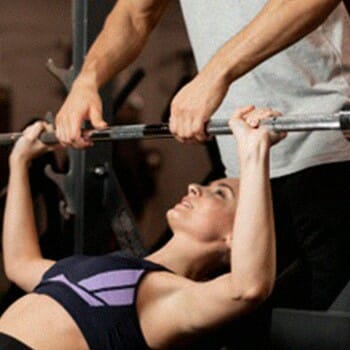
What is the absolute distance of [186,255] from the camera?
1.91 metres

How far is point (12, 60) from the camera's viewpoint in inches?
112

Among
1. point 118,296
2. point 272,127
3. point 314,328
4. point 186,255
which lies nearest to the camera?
point 272,127

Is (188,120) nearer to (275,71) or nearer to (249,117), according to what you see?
(249,117)

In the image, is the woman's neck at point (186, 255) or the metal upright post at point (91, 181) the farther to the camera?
the metal upright post at point (91, 181)

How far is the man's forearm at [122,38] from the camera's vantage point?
76.4 inches

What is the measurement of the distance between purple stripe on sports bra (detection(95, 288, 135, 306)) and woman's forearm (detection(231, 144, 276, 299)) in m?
0.31

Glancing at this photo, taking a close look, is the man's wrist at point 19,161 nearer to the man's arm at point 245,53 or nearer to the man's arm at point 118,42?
the man's arm at point 118,42

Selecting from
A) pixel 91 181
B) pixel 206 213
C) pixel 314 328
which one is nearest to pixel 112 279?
pixel 206 213

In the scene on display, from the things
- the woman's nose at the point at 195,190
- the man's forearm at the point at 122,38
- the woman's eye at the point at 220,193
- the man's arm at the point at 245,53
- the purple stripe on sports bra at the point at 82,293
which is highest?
the man's forearm at the point at 122,38

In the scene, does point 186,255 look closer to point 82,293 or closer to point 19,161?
point 82,293

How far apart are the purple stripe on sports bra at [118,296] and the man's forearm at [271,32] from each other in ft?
1.46

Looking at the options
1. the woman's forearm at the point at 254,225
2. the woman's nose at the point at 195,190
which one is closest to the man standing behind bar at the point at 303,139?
the woman's nose at the point at 195,190

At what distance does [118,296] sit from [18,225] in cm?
37

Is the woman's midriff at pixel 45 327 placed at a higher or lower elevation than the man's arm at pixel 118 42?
lower
